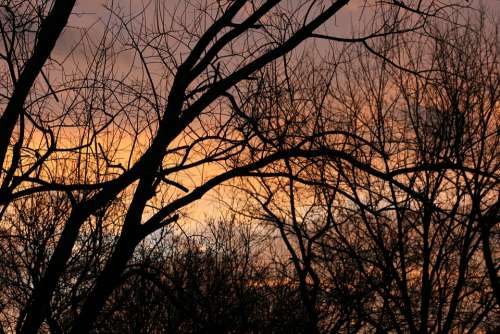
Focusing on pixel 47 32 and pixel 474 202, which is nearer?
pixel 47 32

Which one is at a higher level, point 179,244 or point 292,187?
point 179,244

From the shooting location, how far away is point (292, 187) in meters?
12.2

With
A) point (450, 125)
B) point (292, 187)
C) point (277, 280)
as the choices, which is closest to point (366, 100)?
point (450, 125)

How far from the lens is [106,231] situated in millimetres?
15273

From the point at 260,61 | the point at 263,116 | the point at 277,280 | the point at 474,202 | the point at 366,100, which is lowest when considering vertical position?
the point at 260,61

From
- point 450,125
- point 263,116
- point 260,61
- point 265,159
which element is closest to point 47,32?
point 260,61

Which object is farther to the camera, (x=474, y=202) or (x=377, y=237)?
(x=377, y=237)

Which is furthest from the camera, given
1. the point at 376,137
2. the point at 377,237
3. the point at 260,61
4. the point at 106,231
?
the point at 106,231

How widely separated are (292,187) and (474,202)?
144 inches

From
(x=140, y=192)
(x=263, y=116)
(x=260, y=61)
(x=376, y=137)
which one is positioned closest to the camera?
(x=260, y=61)

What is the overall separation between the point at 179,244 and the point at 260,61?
607 inches

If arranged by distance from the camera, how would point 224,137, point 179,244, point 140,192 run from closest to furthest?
point 140,192 → point 224,137 → point 179,244

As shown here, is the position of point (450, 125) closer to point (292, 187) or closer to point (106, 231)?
point (292, 187)

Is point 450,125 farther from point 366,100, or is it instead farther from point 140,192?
point 140,192
